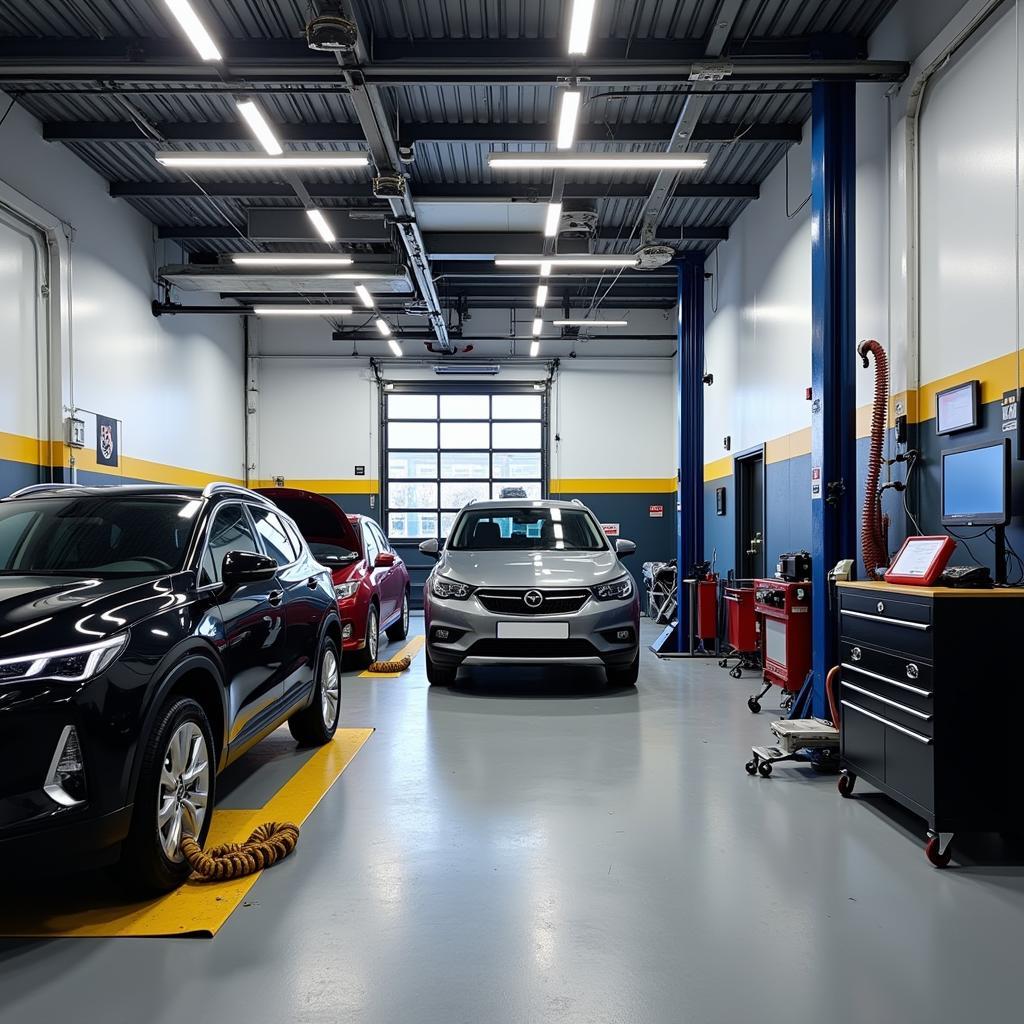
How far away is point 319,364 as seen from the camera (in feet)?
44.4

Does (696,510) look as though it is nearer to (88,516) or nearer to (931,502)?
(931,502)

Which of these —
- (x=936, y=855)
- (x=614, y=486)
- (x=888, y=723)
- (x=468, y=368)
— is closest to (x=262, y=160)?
(x=888, y=723)

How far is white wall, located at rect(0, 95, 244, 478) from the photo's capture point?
7179 mm

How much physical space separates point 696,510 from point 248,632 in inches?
272

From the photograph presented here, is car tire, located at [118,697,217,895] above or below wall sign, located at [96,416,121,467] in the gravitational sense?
below

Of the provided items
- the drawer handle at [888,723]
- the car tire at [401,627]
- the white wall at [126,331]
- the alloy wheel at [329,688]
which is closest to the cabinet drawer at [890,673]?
the drawer handle at [888,723]

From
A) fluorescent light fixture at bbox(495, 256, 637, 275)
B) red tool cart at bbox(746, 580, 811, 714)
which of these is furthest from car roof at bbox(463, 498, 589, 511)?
fluorescent light fixture at bbox(495, 256, 637, 275)

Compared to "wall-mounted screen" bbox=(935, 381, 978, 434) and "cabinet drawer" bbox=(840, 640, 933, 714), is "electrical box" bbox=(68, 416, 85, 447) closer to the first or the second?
"cabinet drawer" bbox=(840, 640, 933, 714)

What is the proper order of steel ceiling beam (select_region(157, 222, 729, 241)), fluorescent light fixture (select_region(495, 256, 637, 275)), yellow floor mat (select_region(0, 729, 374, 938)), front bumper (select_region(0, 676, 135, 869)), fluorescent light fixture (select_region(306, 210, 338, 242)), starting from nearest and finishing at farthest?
1. front bumper (select_region(0, 676, 135, 869))
2. yellow floor mat (select_region(0, 729, 374, 938))
3. fluorescent light fixture (select_region(306, 210, 338, 242))
4. fluorescent light fixture (select_region(495, 256, 637, 275))
5. steel ceiling beam (select_region(157, 222, 729, 241))

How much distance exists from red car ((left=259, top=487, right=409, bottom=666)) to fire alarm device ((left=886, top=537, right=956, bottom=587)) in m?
4.27

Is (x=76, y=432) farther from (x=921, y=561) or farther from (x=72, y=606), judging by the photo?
(x=921, y=561)

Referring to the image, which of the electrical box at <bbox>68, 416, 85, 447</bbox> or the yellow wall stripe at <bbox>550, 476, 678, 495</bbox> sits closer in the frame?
the electrical box at <bbox>68, 416, 85, 447</bbox>

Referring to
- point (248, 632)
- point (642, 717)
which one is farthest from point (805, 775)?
point (248, 632)

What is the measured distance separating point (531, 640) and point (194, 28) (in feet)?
13.9
